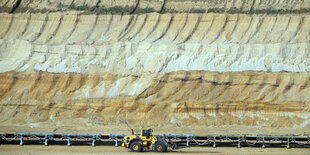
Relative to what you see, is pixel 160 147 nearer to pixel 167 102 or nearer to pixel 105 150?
pixel 105 150

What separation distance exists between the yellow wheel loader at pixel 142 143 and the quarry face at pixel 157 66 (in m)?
9.10

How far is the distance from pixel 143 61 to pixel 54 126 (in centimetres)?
943

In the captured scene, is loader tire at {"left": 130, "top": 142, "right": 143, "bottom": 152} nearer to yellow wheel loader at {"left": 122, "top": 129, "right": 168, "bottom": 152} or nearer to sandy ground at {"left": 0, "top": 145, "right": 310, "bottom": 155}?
yellow wheel loader at {"left": 122, "top": 129, "right": 168, "bottom": 152}

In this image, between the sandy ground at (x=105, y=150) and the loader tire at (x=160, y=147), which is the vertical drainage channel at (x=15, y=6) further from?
the loader tire at (x=160, y=147)

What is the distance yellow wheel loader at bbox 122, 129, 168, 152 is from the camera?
28.7 m

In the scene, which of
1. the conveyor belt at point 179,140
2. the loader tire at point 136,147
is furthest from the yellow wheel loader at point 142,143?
the conveyor belt at point 179,140

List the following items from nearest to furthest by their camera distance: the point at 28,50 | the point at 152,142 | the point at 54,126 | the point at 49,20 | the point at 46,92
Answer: the point at 152,142 → the point at 54,126 → the point at 46,92 → the point at 28,50 → the point at 49,20

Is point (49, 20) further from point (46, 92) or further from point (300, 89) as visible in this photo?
point (300, 89)

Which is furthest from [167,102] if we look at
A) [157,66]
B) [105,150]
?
[105,150]

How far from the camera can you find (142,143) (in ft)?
94.4

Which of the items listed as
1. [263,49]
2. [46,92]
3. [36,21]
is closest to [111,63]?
[46,92]

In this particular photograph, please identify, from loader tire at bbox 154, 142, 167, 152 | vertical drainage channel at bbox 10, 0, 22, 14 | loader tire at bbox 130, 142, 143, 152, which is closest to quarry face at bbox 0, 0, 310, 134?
vertical drainage channel at bbox 10, 0, 22, 14

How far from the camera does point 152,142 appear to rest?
94.6 feet

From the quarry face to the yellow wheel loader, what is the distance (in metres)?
9.10
